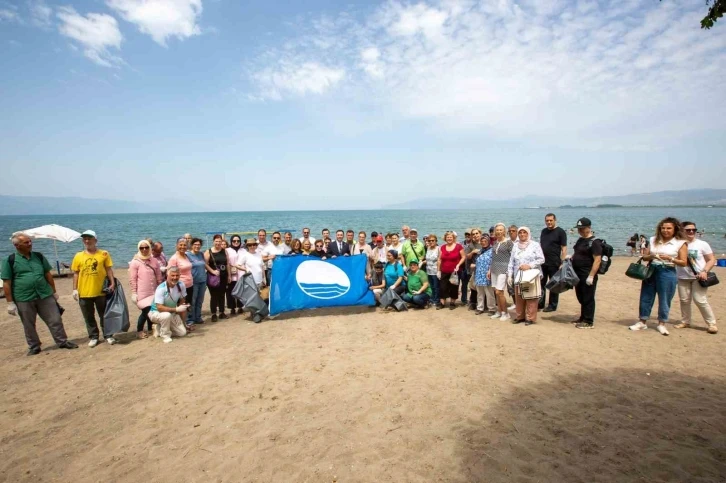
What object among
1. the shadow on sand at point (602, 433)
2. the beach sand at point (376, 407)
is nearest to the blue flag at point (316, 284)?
the beach sand at point (376, 407)

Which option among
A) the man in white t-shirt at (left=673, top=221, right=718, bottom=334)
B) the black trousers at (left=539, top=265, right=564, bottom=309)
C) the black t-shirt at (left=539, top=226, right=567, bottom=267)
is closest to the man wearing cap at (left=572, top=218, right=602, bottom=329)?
the black t-shirt at (left=539, top=226, right=567, bottom=267)

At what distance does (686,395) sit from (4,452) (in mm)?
7069

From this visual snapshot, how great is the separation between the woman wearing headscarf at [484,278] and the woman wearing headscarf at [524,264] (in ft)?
1.81

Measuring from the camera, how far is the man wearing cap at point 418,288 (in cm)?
791

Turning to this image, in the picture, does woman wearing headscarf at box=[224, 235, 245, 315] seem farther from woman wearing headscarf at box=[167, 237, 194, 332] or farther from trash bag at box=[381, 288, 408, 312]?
trash bag at box=[381, 288, 408, 312]

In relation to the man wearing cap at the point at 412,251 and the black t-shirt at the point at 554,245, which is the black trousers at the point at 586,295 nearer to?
the black t-shirt at the point at 554,245

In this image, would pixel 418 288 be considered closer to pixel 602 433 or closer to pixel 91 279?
pixel 602 433

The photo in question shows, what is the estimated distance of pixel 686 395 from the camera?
3.96 metres

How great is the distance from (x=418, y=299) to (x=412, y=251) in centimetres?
109

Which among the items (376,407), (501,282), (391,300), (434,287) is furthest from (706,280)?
(376,407)

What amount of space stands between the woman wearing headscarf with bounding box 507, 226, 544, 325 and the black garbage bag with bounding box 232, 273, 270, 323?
4.99m

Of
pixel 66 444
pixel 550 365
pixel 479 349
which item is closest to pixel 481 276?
pixel 479 349

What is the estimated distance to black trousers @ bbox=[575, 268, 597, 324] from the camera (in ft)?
20.4

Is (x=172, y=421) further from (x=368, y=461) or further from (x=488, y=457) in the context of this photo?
(x=488, y=457)
